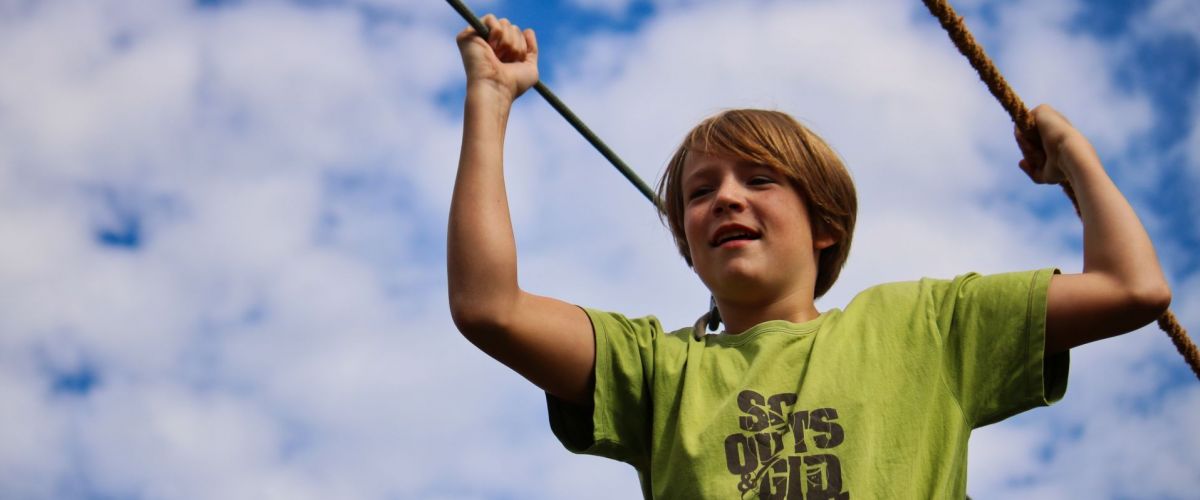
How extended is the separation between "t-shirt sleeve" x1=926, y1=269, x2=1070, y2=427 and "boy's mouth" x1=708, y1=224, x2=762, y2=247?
A: 395 millimetres

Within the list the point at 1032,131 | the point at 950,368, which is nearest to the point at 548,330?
the point at 950,368

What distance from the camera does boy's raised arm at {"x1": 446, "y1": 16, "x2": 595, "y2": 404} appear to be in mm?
2160

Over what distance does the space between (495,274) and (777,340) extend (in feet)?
1.83

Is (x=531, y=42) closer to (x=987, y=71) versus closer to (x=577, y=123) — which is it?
(x=577, y=123)

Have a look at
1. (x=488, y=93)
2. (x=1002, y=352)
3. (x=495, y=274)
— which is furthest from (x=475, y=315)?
(x=1002, y=352)

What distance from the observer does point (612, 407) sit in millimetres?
2334

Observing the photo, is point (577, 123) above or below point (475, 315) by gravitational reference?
above

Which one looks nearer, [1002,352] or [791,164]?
[1002,352]

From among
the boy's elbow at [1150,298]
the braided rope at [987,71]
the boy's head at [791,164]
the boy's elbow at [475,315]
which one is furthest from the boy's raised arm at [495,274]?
the boy's elbow at [1150,298]

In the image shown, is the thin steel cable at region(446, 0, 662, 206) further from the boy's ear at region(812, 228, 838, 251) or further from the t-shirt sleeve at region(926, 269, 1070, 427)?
the t-shirt sleeve at region(926, 269, 1070, 427)

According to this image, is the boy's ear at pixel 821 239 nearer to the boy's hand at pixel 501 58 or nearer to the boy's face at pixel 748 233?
the boy's face at pixel 748 233

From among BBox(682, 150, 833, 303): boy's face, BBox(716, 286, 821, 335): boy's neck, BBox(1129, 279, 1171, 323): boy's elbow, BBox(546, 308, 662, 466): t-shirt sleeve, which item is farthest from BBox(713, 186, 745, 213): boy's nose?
BBox(1129, 279, 1171, 323): boy's elbow

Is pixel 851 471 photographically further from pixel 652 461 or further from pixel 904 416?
pixel 652 461

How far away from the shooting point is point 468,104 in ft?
7.66
